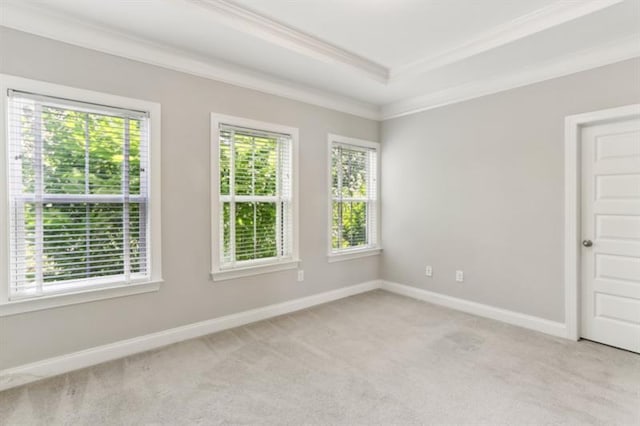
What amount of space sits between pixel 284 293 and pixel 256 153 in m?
1.61

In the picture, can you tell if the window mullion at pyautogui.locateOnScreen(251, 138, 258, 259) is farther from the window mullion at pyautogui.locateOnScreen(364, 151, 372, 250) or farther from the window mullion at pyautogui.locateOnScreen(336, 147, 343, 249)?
the window mullion at pyautogui.locateOnScreen(364, 151, 372, 250)

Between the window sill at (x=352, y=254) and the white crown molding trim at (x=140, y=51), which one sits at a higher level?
the white crown molding trim at (x=140, y=51)

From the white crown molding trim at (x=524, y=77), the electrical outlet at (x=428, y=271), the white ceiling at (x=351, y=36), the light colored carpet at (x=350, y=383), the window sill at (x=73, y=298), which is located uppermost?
the white ceiling at (x=351, y=36)

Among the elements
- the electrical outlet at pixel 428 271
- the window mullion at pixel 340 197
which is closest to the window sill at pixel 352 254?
the window mullion at pixel 340 197

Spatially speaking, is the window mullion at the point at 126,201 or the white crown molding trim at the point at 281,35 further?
the window mullion at the point at 126,201

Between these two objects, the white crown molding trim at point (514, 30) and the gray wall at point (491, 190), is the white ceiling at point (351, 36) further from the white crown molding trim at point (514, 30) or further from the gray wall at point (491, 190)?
the gray wall at point (491, 190)

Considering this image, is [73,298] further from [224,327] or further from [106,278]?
[224,327]

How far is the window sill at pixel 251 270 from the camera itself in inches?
128

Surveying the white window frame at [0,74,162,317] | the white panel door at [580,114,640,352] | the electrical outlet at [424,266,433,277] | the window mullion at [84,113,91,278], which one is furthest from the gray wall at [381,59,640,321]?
the window mullion at [84,113,91,278]

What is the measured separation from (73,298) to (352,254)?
3038mm

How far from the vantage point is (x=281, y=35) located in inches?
112

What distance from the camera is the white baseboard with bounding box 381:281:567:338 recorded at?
3.16m

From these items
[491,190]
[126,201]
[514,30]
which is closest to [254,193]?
[126,201]

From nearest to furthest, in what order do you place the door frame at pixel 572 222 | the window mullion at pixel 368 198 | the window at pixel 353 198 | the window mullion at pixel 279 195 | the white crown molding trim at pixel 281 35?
the white crown molding trim at pixel 281 35, the door frame at pixel 572 222, the window mullion at pixel 279 195, the window at pixel 353 198, the window mullion at pixel 368 198
